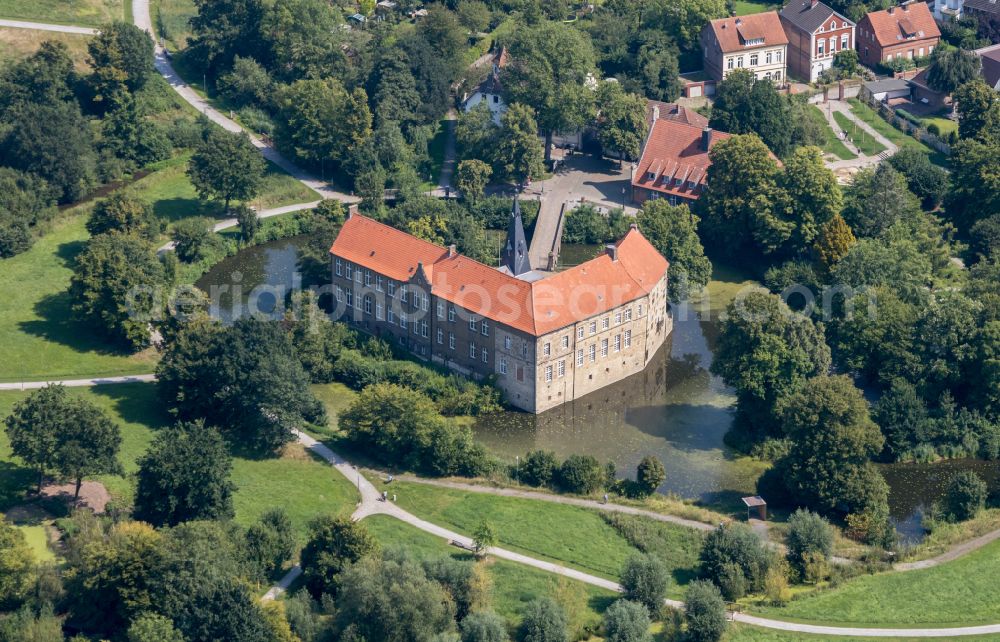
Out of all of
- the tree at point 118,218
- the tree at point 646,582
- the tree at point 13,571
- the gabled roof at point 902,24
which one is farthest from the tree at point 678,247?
the tree at point 13,571

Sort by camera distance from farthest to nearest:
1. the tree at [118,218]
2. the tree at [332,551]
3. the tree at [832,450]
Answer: the tree at [118,218], the tree at [832,450], the tree at [332,551]

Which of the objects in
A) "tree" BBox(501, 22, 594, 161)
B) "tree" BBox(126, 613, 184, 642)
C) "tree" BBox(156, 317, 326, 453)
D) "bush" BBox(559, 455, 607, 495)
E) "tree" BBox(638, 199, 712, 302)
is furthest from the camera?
"tree" BBox(501, 22, 594, 161)

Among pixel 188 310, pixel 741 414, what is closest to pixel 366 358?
pixel 188 310

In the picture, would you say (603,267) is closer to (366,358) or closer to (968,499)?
(366,358)

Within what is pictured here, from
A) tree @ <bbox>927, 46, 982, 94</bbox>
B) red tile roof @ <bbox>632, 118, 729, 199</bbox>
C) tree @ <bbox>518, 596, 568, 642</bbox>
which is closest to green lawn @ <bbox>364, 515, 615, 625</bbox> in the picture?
tree @ <bbox>518, 596, 568, 642</bbox>

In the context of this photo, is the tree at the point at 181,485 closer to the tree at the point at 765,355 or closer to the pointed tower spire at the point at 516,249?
the pointed tower spire at the point at 516,249

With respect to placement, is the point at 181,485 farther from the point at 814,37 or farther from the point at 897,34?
the point at 897,34

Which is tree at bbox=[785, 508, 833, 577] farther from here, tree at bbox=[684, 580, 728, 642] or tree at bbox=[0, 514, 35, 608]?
tree at bbox=[0, 514, 35, 608]
